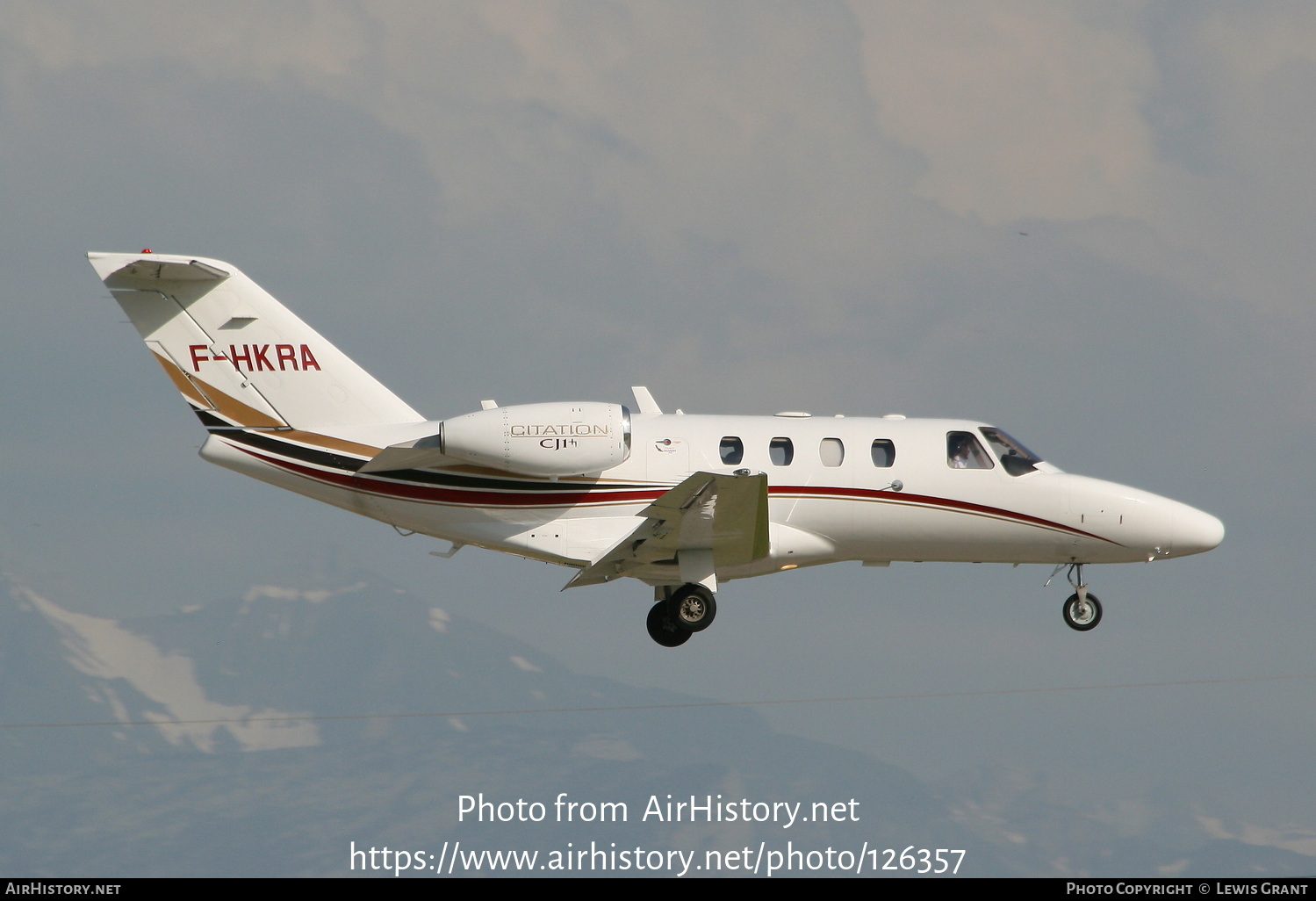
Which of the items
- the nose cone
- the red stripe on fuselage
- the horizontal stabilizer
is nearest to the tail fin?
the horizontal stabilizer

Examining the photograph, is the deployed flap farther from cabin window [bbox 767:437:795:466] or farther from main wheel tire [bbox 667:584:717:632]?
cabin window [bbox 767:437:795:466]

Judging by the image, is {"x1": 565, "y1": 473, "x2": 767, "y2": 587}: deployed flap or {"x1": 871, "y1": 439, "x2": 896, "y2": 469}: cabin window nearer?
{"x1": 565, "y1": 473, "x2": 767, "y2": 587}: deployed flap

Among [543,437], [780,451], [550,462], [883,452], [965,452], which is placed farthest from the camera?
[965,452]

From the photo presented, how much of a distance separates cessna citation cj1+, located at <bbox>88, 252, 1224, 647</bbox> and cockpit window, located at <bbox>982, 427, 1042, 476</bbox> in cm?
74

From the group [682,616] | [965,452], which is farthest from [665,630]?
[965,452]

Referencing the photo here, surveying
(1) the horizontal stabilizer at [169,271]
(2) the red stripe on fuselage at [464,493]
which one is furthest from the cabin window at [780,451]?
(1) the horizontal stabilizer at [169,271]

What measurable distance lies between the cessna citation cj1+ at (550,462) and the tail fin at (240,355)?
3cm

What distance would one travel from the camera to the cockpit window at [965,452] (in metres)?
22.6

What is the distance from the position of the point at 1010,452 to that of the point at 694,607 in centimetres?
552

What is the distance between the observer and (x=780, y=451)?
21.8 metres

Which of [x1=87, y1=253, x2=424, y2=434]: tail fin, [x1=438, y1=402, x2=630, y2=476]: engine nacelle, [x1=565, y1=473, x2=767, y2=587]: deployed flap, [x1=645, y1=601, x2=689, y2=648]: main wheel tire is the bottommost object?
[x1=645, y1=601, x2=689, y2=648]: main wheel tire

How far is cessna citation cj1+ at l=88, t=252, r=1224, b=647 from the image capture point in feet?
68.4

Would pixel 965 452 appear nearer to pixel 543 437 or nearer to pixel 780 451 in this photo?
pixel 780 451
